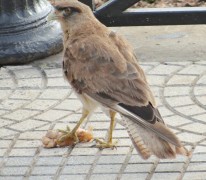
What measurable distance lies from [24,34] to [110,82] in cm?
274

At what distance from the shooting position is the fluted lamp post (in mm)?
8445

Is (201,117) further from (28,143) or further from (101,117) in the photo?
(28,143)

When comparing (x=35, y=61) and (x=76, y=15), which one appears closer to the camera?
(x=76, y=15)

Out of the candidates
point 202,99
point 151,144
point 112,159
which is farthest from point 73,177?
point 202,99

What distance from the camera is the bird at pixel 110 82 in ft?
19.1

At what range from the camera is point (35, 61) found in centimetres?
853

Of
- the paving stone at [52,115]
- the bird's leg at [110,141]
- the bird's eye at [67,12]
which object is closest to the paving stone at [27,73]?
the paving stone at [52,115]

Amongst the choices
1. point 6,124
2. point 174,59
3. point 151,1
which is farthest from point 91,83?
point 151,1

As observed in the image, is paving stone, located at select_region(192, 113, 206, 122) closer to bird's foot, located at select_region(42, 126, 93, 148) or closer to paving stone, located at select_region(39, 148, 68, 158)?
bird's foot, located at select_region(42, 126, 93, 148)

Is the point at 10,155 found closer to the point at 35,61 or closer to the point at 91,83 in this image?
the point at 91,83

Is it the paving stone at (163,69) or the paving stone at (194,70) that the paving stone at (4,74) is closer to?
the paving stone at (163,69)

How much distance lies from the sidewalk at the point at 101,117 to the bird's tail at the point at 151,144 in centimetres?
24

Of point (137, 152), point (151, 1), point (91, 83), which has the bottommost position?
point (151, 1)

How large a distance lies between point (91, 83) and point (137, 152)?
64cm
